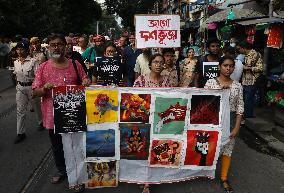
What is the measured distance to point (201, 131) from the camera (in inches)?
186

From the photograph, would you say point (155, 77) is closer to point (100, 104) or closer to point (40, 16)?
point (100, 104)

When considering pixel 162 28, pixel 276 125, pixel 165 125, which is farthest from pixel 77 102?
pixel 276 125

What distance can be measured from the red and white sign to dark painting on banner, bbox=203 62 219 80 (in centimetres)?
95

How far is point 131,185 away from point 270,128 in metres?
4.21

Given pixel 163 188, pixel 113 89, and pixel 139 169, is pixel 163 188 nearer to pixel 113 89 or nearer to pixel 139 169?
pixel 139 169

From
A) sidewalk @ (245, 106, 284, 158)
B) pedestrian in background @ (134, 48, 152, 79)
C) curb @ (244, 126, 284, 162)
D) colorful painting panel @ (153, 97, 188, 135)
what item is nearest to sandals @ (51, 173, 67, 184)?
colorful painting panel @ (153, 97, 188, 135)

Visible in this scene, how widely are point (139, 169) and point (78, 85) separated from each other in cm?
135

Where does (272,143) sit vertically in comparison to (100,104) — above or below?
below

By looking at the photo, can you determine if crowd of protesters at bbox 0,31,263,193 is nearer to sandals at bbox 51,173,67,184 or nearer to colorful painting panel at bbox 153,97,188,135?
sandals at bbox 51,173,67,184

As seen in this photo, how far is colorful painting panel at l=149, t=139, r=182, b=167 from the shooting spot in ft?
15.4

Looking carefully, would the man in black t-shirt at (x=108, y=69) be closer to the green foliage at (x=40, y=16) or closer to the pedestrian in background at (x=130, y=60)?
the pedestrian in background at (x=130, y=60)

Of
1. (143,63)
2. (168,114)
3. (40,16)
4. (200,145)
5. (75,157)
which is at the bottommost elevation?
(75,157)

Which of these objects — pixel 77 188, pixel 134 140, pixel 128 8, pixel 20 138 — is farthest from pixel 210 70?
pixel 128 8

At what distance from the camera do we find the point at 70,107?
4559 mm
